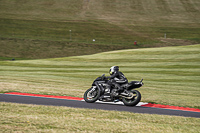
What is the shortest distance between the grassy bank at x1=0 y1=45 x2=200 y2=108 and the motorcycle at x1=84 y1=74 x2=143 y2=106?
2242 millimetres

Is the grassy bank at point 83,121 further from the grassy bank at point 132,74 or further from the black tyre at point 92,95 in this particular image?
the grassy bank at point 132,74

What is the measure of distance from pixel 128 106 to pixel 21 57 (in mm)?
46832

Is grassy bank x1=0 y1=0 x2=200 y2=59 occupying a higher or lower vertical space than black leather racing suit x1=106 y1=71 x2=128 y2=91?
higher

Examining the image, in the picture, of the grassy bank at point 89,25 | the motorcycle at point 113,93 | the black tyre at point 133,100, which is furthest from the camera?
the grassy bank at point 89,25

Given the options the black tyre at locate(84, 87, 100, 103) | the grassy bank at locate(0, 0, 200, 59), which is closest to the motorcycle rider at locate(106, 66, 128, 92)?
the black tyre at locate(84, 87, 100, 103)

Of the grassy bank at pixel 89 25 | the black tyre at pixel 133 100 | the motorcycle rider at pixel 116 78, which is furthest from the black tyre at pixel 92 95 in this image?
the grassy bank at pixel 89 25

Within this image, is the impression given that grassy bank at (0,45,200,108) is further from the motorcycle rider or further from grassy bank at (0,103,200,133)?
grassy bank at (0,103,200,133)

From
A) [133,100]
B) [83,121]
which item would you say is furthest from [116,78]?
[83,121]

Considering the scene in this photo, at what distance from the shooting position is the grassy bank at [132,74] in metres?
17.5

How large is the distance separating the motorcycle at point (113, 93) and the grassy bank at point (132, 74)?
7.36ft

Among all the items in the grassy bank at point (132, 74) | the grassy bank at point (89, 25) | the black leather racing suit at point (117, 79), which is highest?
the grassy bank at point (89, 25)

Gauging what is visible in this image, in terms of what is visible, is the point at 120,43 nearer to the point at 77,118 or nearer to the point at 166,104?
the point at 166,104

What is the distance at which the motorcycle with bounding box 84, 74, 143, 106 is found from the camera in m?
11.8

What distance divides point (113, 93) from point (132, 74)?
17.6 m
